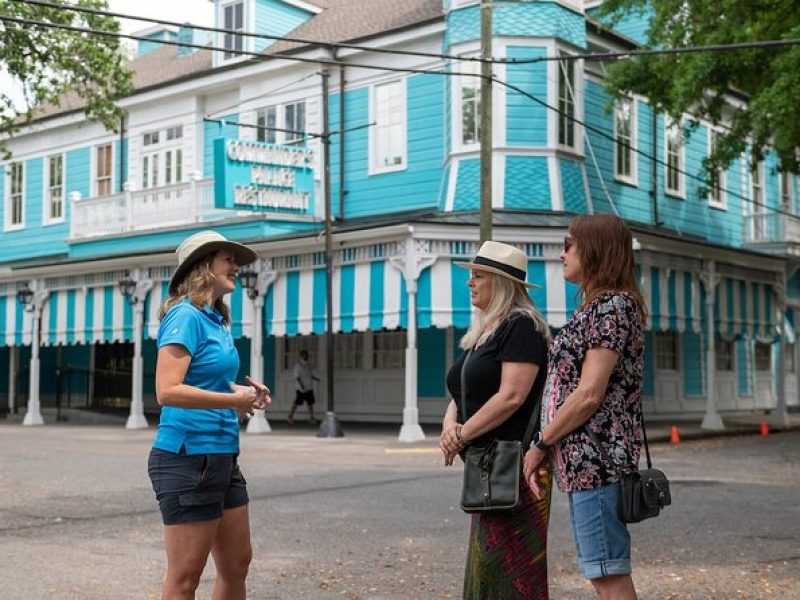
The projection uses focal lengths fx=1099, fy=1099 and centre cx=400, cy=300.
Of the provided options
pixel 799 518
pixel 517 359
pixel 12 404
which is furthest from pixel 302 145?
pixel 517 359

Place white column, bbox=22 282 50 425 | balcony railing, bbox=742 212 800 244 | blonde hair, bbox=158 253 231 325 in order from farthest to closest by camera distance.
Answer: balcony railing, bbox=742 212 800 244, white column, bbox=22 282 50 425, blonde hair, bbox=158 253 231 325

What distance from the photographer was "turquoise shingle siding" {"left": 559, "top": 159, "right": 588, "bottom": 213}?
23281 mm

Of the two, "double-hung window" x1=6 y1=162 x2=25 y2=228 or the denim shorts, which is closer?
the denim shorts

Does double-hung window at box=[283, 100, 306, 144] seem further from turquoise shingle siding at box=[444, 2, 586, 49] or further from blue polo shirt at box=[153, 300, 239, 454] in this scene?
blue polo shirt at box=[153, 300, 239, 454]

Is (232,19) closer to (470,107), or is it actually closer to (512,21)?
(470,107)

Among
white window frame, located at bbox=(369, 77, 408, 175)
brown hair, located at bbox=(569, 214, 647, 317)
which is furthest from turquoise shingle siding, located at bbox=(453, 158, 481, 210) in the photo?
brown hair, located at bbox=(569, 214, 647, 317)

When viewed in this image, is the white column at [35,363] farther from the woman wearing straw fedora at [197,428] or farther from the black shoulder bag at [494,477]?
the black shoulder bag at [494,477]

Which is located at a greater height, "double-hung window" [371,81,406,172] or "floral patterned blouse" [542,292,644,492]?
"double-hung window" [371,81,406,172]

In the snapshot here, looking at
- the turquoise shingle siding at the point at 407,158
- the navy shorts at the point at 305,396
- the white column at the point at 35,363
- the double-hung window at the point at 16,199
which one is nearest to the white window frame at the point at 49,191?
the double-hung window at the point at 16,199

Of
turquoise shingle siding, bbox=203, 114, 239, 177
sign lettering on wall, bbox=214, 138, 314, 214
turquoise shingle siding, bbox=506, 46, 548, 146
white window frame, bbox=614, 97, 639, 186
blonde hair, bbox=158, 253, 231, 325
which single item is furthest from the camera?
turquoise shingle siding, bbox=203, 114, 239, 177

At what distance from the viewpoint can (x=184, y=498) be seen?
443 centimetres

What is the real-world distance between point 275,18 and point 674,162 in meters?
11.0

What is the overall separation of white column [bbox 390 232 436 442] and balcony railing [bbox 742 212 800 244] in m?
12.9

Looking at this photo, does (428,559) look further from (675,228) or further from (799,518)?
(675,228)
